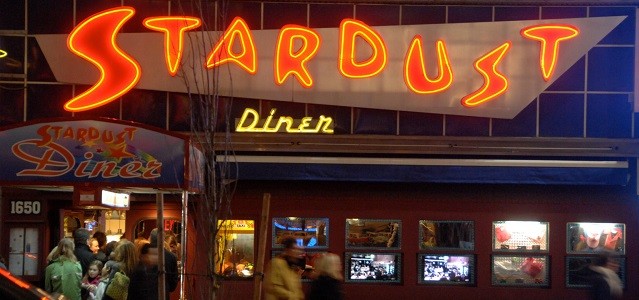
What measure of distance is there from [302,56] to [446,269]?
4546 mm

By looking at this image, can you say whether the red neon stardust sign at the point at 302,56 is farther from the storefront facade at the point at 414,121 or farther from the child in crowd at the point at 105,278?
the child in crowd at the point at 105,278

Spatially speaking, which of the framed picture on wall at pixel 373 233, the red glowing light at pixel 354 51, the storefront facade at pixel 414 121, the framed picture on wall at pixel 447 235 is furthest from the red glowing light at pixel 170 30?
the framed picture on wall at pixel 447 235

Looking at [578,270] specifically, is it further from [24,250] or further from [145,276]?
[24,250]

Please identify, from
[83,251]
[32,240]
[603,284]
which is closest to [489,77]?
[603,284]

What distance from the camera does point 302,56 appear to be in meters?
15.5

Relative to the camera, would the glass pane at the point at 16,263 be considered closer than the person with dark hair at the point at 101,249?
Result: No

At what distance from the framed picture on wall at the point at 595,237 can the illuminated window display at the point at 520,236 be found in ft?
1.48

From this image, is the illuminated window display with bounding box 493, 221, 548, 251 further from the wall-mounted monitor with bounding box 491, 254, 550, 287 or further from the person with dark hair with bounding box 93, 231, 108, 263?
the person with dark hair with bounding box 93, 231, 108, 263

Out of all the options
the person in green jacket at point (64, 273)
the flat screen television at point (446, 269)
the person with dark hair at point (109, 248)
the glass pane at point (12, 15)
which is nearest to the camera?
the person in green jacket at point (64, 273)

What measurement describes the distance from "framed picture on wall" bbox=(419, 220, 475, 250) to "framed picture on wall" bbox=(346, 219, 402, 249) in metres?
0.48

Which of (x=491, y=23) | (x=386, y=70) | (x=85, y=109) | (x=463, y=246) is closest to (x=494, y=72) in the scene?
(x=491, y=23)

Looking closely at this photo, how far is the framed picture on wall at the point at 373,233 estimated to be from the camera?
1605cm

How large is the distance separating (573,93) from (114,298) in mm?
8924

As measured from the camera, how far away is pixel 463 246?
1608 centimetres
